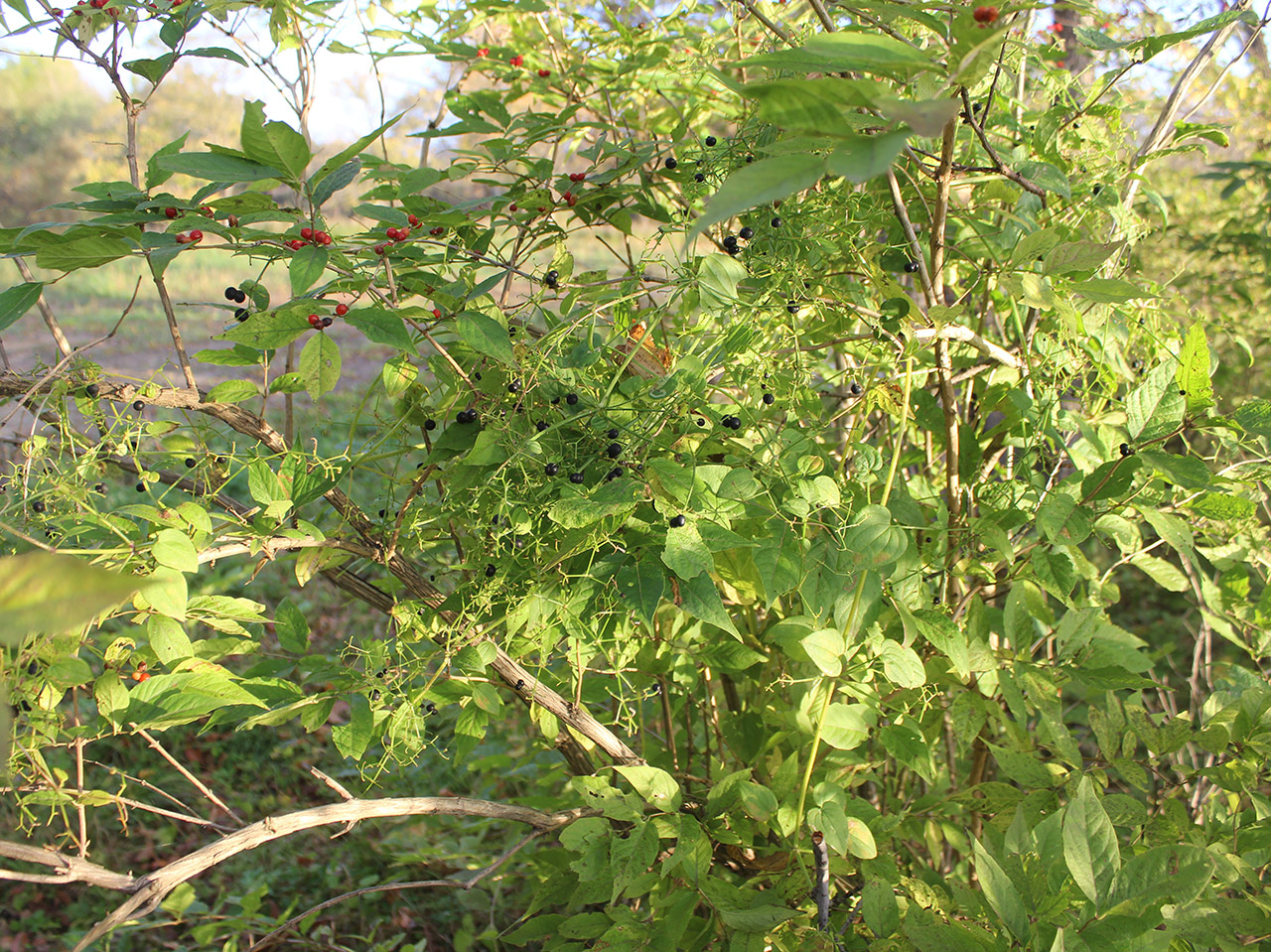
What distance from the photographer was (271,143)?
78 cm

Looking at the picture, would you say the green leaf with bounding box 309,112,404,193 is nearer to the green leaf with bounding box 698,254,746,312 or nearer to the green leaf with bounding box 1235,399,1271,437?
the green leaf with bounding box 698,254,746,312

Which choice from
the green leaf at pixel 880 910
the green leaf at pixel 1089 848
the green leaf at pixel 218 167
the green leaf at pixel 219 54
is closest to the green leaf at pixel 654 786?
the green leaf at pixel 880 910

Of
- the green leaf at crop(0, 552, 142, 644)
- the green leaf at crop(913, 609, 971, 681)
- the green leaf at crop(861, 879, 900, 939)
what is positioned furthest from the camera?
the green leaf at crop(913, 609, 971, 681)

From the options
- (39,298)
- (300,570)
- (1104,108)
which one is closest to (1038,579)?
(1104,108)

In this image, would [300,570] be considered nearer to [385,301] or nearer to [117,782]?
[385,301]

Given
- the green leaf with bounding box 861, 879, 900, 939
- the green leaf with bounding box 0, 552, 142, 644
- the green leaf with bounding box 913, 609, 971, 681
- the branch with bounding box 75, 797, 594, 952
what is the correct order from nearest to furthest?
the green leaf with bounding box 0, 552, 142, 644
the branch with bounding box 75, 797, 594, 952
the green leaf with bounding box 861, 879, 900, 939
the green leaf with bounding box 913, 609, 971, 681

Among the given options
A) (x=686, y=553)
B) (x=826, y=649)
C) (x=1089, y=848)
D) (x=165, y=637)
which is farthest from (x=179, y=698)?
(x=1089, y=848)

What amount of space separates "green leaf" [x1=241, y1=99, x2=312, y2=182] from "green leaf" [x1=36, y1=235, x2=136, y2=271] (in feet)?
0.59

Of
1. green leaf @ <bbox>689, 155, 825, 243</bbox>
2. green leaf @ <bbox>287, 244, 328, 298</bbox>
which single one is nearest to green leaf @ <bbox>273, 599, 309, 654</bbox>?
green leaf @ <bbox>287, 244, 328, 298</bbox>

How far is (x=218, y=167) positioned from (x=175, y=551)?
366 millimetres

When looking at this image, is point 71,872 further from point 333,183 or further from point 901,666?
point 901,666

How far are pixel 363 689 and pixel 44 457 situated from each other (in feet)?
1.44

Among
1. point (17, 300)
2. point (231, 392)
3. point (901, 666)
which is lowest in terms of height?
point (901, 666)

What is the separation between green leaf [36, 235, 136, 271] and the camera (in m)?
0.83
